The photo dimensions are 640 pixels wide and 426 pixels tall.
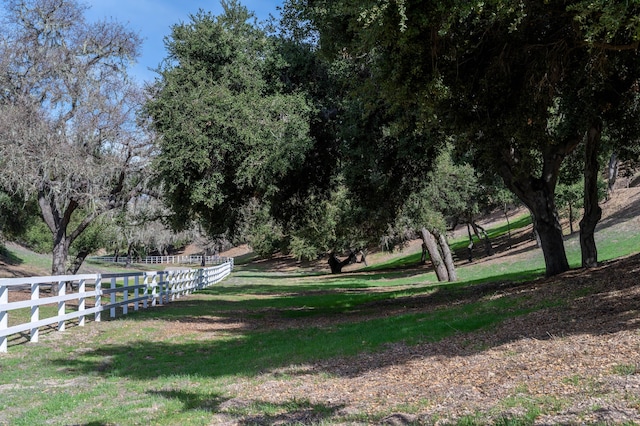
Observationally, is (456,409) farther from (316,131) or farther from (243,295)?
(243,295)

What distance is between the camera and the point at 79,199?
66.5 feet

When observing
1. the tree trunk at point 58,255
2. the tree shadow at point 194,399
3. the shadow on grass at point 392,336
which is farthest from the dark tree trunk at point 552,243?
the tree trunk at point 58,255

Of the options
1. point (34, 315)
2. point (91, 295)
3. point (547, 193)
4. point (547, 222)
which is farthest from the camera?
point (547, 193)

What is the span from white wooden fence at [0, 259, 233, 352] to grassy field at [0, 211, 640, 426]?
0.42 meters

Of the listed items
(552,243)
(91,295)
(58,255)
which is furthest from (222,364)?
(58,255)

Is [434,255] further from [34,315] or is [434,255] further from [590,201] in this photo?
[34,315]

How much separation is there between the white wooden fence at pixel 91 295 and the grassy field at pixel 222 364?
42cm

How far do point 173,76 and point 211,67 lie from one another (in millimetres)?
1354

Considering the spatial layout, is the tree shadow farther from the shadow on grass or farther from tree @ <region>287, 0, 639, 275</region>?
tree @ <region>287, 0, 639, 275</region>

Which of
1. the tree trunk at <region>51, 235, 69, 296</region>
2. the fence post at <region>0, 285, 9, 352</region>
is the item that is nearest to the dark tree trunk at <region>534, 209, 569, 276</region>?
the fence post at <region>0, 285, 9, 352</region>

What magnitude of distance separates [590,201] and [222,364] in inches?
449

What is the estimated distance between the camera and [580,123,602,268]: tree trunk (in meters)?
15.2

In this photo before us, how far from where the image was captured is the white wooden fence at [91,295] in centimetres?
1066

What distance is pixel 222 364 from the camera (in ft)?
31.3
